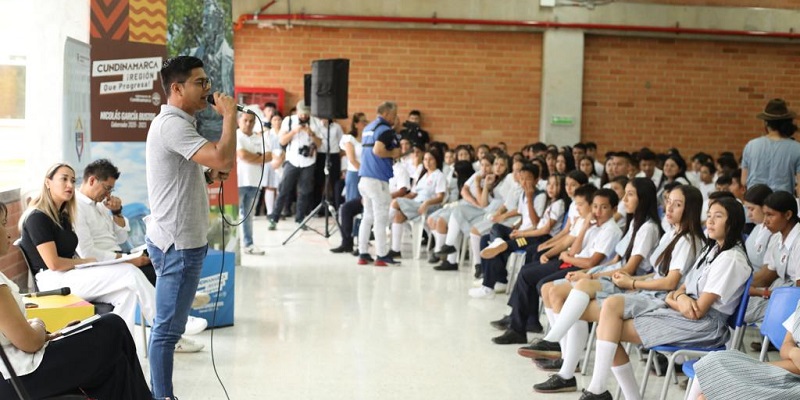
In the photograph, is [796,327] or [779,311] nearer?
[796,327]

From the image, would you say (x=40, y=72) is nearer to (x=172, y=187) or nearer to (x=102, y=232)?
(x=102, y=232)

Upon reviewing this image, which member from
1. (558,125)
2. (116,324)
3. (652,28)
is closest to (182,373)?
(116,324)

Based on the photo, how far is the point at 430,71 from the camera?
1349 centimetres

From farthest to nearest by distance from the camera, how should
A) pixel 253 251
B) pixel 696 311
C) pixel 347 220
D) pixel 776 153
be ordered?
pixel 347 220, pixel 253 251, pixel 776 153, pixel 696 311

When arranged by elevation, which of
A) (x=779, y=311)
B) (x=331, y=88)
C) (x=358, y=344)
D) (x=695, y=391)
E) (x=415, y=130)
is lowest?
(x=358, y=344)

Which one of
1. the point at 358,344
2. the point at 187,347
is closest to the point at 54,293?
the point at 187,347

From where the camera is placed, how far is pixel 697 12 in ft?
44.1

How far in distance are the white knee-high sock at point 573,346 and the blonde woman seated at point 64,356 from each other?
6.93ft

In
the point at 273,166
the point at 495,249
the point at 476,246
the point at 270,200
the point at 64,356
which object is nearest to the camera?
the point at 64,356

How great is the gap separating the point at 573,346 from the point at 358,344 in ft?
4.91

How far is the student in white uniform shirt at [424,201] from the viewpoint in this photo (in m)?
9.45

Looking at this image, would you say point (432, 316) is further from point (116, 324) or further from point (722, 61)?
point (722, 61)

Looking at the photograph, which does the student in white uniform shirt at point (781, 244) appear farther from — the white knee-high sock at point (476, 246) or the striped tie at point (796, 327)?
the white knee-high sock at point (476, 246)

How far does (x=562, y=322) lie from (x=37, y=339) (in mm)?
2480
